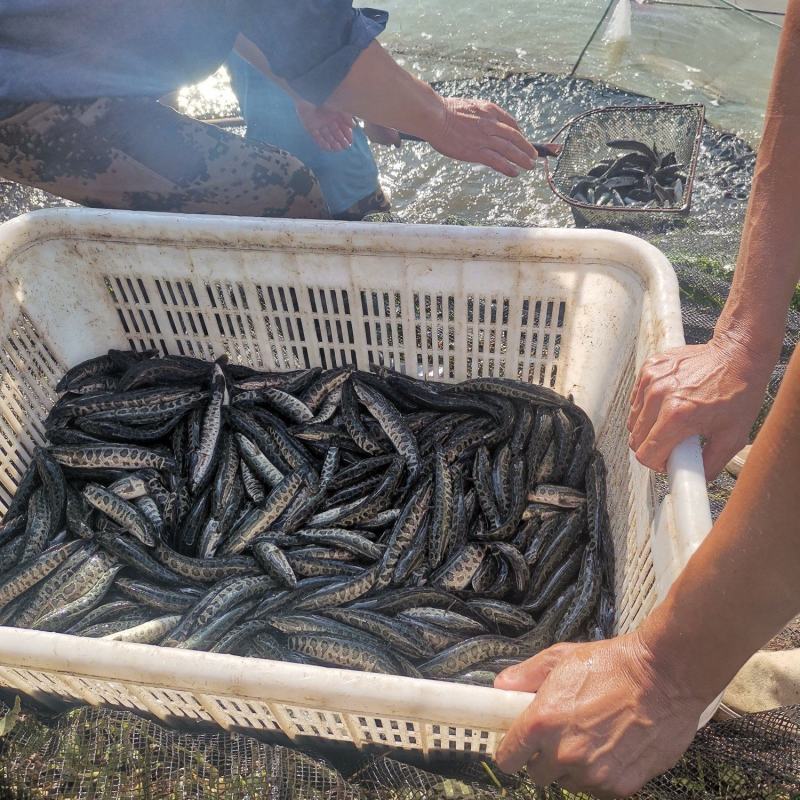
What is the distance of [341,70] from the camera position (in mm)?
3736

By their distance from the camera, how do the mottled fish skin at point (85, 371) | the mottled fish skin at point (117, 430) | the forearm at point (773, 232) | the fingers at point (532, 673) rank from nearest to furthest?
the fingers at point (532, 673), the forearm at point (773, 232), the mottled fish skin at point (117, 430), the mottled fish skin at point (85, 371)

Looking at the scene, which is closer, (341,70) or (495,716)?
(495,716)

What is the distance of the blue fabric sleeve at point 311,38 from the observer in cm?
355

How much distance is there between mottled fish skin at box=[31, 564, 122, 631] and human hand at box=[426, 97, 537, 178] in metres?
3.08

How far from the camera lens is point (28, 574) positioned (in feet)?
10.6

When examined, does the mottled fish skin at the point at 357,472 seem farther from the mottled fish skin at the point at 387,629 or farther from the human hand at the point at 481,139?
the human hand at the point at 481,139

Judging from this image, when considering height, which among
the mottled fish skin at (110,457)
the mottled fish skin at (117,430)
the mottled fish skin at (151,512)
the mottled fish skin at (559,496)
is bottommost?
the mottled fish skin at (151,512)

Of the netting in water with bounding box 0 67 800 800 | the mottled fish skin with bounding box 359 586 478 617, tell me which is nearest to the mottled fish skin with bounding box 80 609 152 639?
the netting in water with bounding box 0 67 800 800

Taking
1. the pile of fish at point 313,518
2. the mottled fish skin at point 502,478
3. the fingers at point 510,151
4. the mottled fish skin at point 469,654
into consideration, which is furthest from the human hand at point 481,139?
the mottled fish skin at point 469,654

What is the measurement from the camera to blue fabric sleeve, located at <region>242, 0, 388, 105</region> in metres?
3.55

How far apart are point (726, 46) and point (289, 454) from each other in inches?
385

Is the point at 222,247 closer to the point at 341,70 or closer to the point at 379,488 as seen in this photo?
the point at 341,70

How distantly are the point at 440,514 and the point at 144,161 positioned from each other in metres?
2.81

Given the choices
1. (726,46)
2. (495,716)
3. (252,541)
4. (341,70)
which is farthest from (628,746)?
(726,46)
